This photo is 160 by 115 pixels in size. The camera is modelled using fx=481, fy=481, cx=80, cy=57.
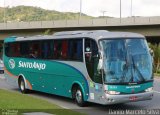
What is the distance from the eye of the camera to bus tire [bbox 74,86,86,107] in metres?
17.3

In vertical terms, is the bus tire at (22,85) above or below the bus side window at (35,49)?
below

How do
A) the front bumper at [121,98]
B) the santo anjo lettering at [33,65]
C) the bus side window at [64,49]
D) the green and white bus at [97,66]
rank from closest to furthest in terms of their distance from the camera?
1. the front bumper at [121,98]
2. the green and white bus at [97,66]
3. the bus side window at [64,49]
4. the santo anjo lettering at [33,65]

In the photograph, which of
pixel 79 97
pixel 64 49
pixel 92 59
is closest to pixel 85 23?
pixel 64 49

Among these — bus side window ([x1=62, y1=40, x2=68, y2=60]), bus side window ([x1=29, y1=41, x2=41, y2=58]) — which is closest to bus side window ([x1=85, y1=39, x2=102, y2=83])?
bus side window ([x1=62, y1=40, x2=68, y2=60])

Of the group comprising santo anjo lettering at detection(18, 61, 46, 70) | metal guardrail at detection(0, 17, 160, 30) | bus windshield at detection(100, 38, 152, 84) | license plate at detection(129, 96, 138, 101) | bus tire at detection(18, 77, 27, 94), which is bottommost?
bus tire at detection(18, 77, 27, 94)

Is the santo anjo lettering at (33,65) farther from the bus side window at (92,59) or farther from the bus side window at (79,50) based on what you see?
the bus side window at (92,59)

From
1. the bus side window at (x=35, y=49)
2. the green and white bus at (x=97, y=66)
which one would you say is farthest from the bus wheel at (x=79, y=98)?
the bus side window at (x=35, y=49)

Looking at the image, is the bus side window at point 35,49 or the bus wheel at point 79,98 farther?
the bus side window at point 35,49

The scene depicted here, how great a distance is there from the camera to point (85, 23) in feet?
210

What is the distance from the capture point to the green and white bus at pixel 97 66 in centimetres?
1580

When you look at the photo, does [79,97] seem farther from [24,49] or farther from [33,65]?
[24,49]

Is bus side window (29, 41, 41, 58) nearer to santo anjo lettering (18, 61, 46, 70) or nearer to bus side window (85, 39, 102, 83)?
santo anjo lettering (18, 61, 46, 70)

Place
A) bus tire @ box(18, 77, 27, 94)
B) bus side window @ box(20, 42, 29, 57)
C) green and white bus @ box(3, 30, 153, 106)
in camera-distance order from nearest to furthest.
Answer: green and white bus @ box(3, 30, 153, 106)
bus side window @ box(20, 42, 29, 57)
bus tire @ box(18, 77, 27, 94)

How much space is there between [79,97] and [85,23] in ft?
154
